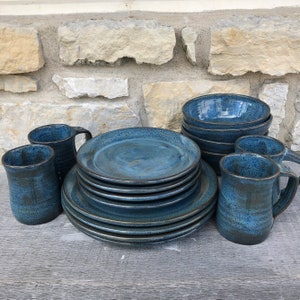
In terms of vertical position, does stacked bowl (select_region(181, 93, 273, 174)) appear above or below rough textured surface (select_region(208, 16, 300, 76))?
below

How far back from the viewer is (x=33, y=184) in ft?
2.60

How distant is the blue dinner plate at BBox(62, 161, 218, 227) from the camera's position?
2.37 feet

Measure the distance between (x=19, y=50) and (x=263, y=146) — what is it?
0.67 meters

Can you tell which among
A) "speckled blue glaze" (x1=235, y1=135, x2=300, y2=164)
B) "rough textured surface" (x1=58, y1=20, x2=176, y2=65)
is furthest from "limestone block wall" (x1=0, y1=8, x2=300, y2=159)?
"speckled blue glaze" (x1=235, y1=135, x2=300, y2=164)

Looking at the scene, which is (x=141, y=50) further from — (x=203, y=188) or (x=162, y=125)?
(x=203, y=188)

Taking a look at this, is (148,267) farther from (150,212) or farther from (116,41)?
(116,41)

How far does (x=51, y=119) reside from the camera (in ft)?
3.64

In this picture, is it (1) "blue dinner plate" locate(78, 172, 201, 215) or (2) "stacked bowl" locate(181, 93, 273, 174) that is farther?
(2) "stacked bowl" locate(181, 93, 273, 174)

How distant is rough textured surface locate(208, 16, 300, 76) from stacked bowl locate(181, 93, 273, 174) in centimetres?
9

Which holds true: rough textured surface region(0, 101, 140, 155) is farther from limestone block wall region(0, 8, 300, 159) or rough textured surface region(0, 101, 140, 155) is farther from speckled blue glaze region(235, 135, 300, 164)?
speckled blue glaze region(235, 135, 300, 164)

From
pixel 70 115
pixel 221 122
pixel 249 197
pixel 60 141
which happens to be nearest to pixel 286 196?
pixel 249 197

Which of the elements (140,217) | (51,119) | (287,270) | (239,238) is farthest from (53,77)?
(287,270)

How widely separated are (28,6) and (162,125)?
481 mm

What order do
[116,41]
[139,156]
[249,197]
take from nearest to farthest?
[249,197] < [139,156] < [116,41]
